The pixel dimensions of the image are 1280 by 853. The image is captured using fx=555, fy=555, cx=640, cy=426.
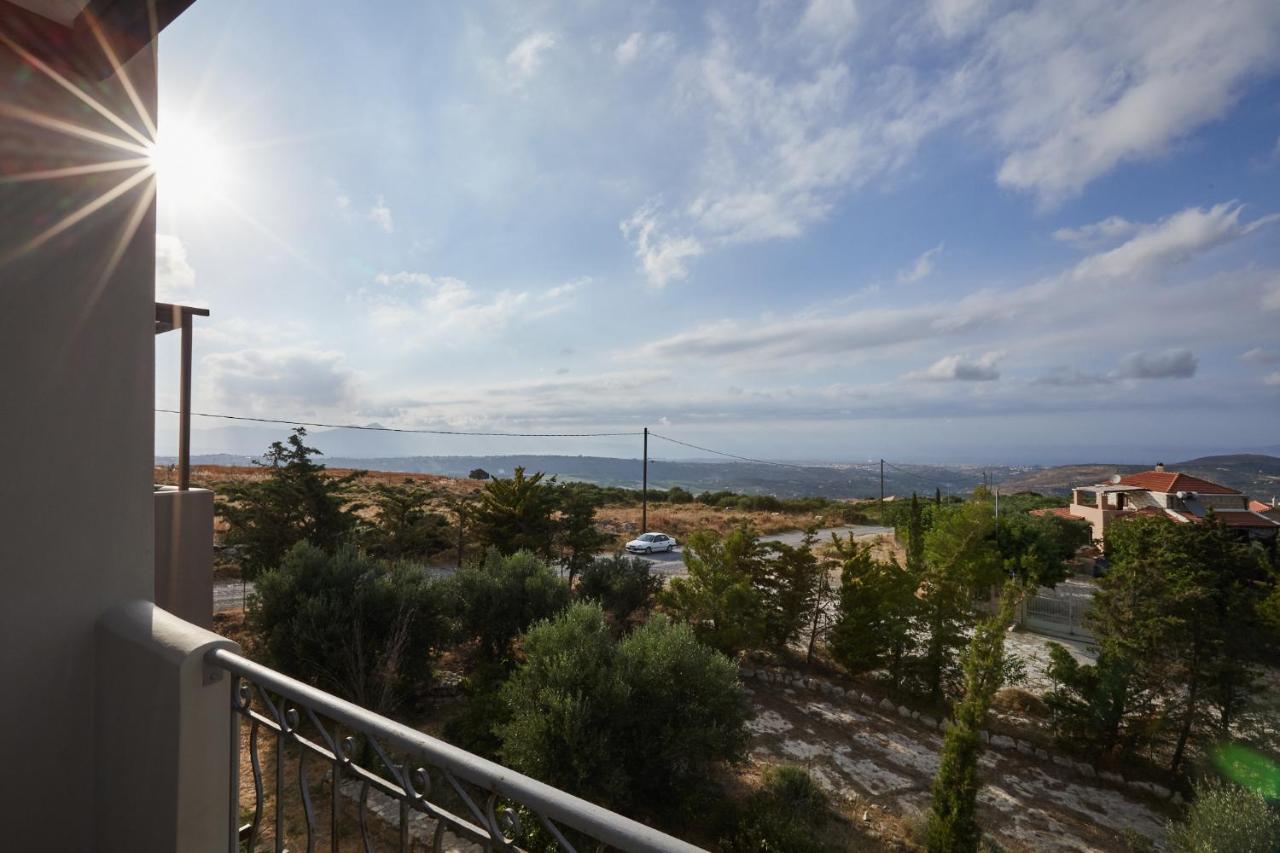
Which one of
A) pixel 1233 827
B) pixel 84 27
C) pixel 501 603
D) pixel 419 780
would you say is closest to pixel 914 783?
pixel 1233 827

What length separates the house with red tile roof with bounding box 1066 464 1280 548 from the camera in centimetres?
2159

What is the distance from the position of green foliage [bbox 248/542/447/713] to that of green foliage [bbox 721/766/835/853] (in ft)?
14.9

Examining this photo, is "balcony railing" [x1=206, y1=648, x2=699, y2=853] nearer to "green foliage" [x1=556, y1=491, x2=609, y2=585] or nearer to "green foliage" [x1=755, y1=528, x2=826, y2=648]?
"green foliage" [x1=755, y1=528, x2=826, y2=648]

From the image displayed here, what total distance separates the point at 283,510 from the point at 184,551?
5535mm

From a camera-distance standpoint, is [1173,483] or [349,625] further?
[1173,483]

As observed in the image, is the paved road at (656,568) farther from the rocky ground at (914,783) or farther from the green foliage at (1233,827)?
the green foliage at (1233,827)

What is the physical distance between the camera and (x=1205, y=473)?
42875 millimetres

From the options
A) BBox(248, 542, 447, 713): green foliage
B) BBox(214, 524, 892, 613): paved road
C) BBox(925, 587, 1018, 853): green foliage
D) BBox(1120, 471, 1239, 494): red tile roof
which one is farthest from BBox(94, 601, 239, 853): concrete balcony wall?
BBox(1120, 471, 1239, 494): red tile roof

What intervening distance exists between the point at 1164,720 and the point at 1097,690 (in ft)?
2.75

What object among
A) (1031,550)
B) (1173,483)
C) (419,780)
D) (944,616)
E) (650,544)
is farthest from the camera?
(1173,483)

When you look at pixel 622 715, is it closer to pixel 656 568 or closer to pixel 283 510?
pixel 283 510

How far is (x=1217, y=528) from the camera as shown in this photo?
32.2 feet

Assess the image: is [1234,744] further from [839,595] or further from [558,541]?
[558,541]

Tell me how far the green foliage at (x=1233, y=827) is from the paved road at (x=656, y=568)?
761 cm
